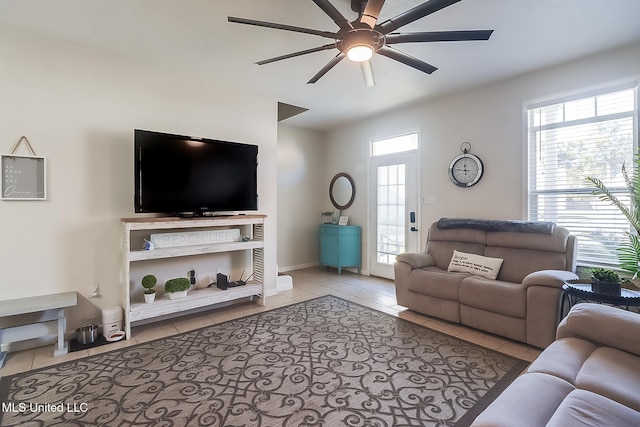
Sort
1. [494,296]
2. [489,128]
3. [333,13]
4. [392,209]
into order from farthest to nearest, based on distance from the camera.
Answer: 1. [392,209]
2. [489,128]
3. [494,296]
4. [333,13]

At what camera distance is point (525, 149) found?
134 inches

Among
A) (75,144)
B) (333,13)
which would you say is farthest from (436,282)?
(75,144)

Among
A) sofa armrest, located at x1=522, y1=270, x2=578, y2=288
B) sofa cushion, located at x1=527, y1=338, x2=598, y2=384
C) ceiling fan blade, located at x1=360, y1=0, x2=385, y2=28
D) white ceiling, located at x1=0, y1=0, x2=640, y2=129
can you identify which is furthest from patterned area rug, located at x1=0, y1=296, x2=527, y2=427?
white ceiling, located at x1=0, y1=0, x2=640, y2=129

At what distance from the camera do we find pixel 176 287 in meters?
3.04

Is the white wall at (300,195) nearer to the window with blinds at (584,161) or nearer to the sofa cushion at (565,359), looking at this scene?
the window with blinds at (584,161)

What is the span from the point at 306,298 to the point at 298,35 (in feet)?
9.73

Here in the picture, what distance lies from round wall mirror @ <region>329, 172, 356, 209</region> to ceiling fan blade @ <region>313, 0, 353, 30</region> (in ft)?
12.0

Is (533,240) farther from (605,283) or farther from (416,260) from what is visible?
(416,260)

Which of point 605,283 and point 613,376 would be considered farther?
point 605,283

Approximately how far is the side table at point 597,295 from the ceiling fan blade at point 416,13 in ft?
7.29

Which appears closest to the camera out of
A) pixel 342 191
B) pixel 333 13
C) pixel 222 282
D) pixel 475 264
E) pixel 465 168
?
pixel 333 13

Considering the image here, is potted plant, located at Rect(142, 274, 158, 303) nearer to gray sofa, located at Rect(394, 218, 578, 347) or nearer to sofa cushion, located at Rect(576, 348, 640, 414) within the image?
gray sofa, located at Rect(394, 218, 578, 347)

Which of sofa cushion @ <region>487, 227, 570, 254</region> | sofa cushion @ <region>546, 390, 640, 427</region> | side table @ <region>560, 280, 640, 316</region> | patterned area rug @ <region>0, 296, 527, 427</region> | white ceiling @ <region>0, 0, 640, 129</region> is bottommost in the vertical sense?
patterned area rug @ <region>0, 296, 527, 427</region>

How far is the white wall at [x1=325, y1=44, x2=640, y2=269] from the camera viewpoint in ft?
9.87
